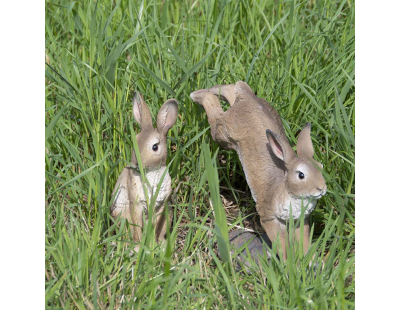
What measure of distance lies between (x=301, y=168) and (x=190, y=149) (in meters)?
0.84

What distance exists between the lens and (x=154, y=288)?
2783 millimetres

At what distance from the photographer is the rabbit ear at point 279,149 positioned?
300cm

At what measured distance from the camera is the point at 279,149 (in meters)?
3.07

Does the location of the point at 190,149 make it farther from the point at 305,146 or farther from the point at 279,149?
the point at 305,146

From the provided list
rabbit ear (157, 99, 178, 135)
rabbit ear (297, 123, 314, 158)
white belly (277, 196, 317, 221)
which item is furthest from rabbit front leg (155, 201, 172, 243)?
rabbit ear (297, 123, 314, 158)

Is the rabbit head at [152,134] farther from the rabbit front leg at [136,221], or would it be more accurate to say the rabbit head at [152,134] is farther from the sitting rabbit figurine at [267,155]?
the sitting rabbit figurine at [267,155]

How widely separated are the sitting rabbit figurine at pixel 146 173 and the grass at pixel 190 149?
10 centimetres

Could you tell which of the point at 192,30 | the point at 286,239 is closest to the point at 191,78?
the point at 192,30

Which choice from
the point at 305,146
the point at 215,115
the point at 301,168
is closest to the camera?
the point at 301,168

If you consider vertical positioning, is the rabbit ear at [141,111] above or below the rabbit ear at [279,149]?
above

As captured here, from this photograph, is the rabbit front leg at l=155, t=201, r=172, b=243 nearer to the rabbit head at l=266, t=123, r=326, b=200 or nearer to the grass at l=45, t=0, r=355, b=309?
the grass at l=45, t=0, r=355, b=309

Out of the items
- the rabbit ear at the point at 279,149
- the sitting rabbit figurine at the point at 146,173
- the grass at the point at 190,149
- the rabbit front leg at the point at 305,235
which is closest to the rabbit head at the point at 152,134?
the sitting rabbit figurine at the point at 146,173

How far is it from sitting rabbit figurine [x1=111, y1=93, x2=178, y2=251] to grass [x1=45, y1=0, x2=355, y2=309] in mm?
100

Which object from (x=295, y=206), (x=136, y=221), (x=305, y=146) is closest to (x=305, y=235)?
(x=295, y=206)
